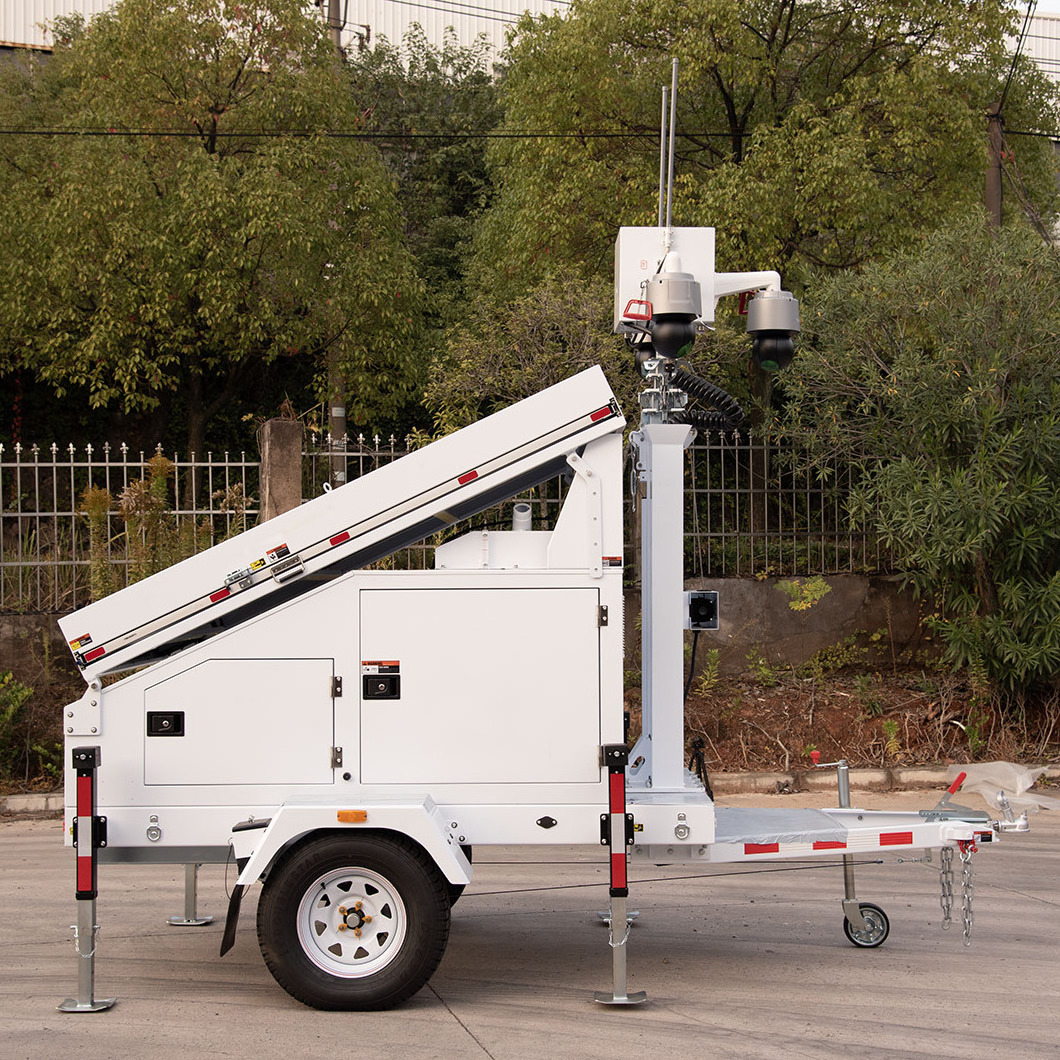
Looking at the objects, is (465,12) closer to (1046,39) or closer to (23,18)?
(23,18)

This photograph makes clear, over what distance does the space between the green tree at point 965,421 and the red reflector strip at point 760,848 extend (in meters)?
5.73

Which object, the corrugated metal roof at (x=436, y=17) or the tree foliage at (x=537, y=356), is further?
the corrugated metal roof at (x=436, y=17)

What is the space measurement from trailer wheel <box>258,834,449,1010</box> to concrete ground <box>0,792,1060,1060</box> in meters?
0.16

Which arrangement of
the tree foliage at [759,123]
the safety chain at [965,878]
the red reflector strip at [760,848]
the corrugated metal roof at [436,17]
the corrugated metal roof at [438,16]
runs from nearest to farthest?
the red reflector strip at [760,848]
the safety chain at [965,878]
the tree foliage at [759,123]
the corrugated metal roof at [438,16]
the corrugated metal roof at [436,17]

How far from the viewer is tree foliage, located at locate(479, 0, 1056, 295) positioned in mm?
14156

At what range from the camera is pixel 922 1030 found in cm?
527

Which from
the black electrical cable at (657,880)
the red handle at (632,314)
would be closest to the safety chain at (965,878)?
the black electrical cable at (657,880)

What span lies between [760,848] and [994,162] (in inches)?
535

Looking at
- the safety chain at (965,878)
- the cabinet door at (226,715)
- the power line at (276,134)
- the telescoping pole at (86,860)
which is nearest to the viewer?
the telescoping pole at (86,860)

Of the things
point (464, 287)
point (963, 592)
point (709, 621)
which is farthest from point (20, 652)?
point (464, 287)

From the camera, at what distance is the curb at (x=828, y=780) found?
10836 mm

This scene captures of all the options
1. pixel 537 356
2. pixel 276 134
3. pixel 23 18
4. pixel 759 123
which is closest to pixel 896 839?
pixel 537 356

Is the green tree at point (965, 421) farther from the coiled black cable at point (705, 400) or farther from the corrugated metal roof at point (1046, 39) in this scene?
the corrugated metal roof at point (1046, 39)

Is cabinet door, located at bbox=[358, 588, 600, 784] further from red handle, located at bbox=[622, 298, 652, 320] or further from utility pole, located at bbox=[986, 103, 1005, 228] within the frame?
utility pole, located at bbox=[986, 103, 1005, 228]
